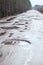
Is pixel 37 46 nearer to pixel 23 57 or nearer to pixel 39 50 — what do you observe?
pixel 39 50

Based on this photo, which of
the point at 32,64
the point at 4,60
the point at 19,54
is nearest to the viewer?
the point at 32,64

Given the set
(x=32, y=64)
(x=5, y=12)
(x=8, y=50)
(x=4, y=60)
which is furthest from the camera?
(x=5, y=12)

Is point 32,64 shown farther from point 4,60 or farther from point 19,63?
point 4,60

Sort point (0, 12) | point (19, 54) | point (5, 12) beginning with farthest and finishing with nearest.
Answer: point (5, 12)
point (0, 12)
point (19, 54)

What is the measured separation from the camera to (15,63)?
4762mm

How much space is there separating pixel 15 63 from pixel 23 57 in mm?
539

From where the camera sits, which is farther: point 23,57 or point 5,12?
point 5,12

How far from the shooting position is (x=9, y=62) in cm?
487

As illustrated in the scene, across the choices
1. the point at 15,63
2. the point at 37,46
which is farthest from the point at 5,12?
the point at 15,63

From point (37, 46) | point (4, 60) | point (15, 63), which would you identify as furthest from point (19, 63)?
point (37, 46)

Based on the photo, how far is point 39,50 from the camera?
600 centimetres

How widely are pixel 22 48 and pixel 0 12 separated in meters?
18.5

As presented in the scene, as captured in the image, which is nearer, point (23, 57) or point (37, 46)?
point (23, 57)

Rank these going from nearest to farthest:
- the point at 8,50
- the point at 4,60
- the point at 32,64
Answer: the point at 32,64 → the point at 4,60 → the point at 8,50
